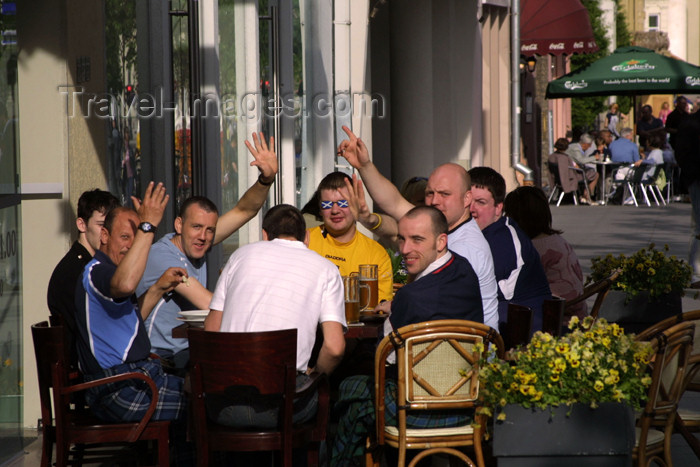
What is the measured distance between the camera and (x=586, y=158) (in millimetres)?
24734

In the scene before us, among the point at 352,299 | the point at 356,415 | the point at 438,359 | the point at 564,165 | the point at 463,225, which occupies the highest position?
the point at 564,165

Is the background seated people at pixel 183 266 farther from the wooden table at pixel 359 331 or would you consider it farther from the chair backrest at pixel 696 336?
the chair backrest at pixel 696 336

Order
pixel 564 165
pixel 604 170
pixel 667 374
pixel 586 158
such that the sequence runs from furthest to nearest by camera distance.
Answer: pixel 604 170
pixel 586 158
pixel 564 165
pixel 667 374

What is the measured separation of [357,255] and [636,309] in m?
2.33

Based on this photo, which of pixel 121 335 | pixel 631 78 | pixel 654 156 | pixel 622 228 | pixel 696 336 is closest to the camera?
pixel 121 335

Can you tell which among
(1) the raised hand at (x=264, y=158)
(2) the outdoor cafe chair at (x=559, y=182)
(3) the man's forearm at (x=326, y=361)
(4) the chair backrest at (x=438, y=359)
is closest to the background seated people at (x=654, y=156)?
(2) the outdoor cafe chair at (x=559, y=182)

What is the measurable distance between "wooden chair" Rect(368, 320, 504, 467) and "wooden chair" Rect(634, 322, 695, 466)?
2.12ft

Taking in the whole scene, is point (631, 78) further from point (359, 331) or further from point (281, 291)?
point (281, 291)

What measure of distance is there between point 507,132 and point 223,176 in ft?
41.7

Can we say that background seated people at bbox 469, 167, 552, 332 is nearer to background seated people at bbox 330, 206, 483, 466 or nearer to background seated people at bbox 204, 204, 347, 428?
background seated people at bbox 330, 206, 483, 466

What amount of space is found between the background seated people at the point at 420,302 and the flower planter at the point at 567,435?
0.55m

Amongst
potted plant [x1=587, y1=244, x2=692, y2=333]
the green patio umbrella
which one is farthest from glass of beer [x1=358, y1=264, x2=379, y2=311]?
the green patio umbrella

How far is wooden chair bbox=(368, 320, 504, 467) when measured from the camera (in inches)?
183

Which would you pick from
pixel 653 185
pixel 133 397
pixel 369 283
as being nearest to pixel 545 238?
pixel 369 283
